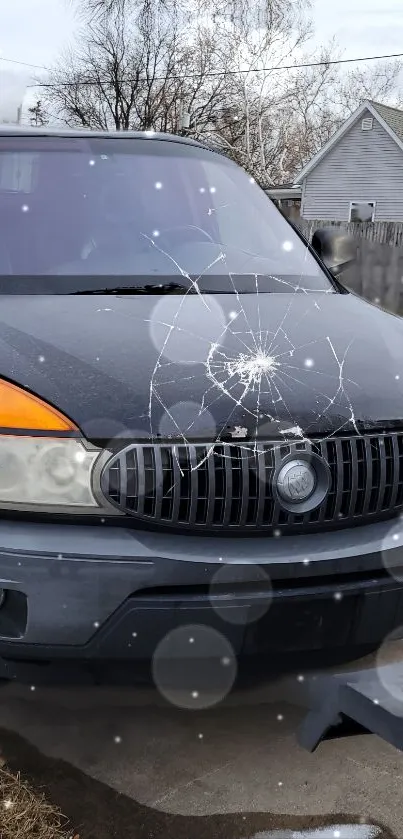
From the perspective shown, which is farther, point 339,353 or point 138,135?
point 138,135

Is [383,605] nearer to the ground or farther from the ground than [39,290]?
nearer to the ground

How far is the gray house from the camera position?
3192cm

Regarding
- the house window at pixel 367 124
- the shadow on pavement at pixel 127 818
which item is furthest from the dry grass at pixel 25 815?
the house window at pixel 367 124

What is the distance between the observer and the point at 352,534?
216 centimetres

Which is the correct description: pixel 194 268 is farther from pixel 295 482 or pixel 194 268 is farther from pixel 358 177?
pixel 358 177

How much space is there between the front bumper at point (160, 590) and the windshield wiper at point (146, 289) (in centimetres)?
108

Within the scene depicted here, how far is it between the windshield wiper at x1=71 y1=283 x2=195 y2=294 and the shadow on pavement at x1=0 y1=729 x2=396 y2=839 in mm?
1563

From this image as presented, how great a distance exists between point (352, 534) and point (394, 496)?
0.53 feet

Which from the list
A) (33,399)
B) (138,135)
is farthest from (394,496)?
(138,135)

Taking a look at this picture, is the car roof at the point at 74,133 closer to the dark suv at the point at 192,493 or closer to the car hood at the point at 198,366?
the car hood at the point at 198,366

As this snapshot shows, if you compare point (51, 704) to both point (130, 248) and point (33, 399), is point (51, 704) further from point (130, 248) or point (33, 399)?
point (130, 248)

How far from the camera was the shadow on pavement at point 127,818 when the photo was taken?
2.17m

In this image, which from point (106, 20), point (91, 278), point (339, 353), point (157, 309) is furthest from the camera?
point (106, 20)

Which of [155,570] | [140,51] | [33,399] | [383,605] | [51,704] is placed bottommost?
[51,704]
